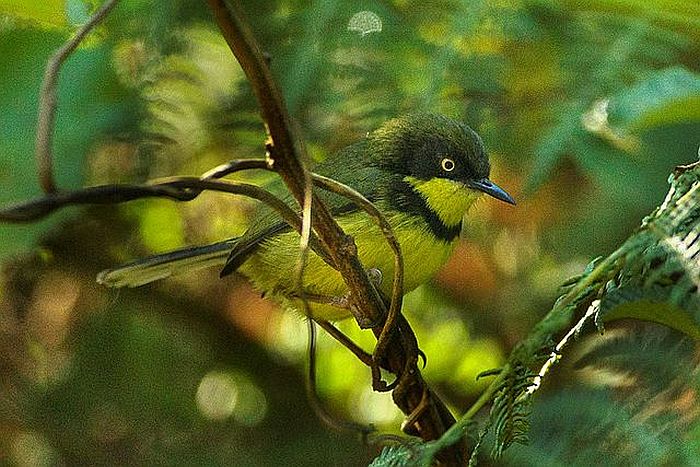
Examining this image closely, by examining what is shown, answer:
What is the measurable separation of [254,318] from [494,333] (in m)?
0.66

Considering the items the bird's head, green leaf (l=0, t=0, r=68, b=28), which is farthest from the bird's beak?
green leaf (l=0, t=0, r=68, b=28)

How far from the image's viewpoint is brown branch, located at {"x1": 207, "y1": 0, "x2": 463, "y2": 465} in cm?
97

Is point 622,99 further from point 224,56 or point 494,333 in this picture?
point 224,56

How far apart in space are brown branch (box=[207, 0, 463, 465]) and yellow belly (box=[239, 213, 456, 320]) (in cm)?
57

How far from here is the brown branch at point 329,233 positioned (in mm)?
969

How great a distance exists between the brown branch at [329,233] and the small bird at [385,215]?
1.64 ft

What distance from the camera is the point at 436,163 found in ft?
7.95

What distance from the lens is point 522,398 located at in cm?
123

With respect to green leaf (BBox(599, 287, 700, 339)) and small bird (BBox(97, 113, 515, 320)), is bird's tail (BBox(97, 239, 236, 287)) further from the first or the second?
green leaf (BBox(599, 287, 700, 339))

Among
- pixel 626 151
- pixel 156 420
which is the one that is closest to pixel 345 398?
pixel 156 420

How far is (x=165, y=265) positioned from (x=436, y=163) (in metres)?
0.61

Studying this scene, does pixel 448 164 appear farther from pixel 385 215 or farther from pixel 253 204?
pixel 253 204

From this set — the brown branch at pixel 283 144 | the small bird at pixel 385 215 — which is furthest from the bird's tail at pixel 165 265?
the brown branch at pixel 283 144

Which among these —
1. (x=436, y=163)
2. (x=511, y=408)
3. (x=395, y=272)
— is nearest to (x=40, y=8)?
(x=436, y=163)
